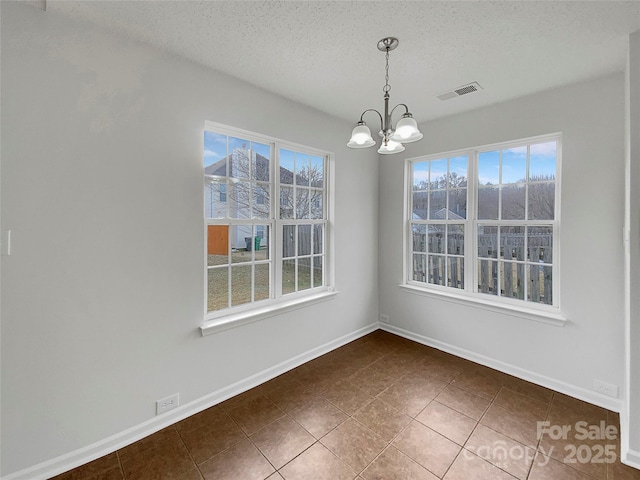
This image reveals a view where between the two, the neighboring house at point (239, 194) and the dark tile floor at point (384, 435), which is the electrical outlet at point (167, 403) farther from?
the neighboring house at point (239, 194)

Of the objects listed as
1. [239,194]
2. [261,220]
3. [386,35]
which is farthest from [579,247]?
[239,194]

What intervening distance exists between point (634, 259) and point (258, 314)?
2.73m

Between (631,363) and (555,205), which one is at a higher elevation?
(555,205)

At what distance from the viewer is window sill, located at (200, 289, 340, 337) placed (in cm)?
233

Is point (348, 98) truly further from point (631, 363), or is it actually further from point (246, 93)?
point (631, 363)

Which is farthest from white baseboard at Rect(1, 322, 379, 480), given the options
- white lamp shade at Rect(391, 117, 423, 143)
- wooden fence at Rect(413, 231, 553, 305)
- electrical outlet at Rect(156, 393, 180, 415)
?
white lamp shade at Rect(391, 117, 423, 143)

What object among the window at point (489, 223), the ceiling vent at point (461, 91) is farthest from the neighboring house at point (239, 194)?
the window at point (489, 223)

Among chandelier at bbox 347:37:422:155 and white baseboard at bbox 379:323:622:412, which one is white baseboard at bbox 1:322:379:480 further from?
chandelier at bbox 347:37:422:155

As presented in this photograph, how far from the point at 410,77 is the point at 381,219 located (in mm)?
1854

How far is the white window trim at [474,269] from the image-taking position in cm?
261

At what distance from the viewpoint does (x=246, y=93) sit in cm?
251

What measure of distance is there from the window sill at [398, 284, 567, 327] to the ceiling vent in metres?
2.09

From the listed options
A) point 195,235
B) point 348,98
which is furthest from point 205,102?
point 348,98

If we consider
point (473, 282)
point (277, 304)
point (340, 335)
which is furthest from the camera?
point (340, 335)
